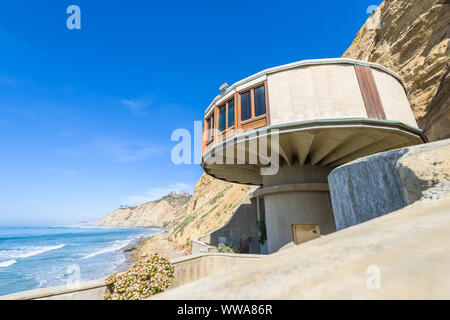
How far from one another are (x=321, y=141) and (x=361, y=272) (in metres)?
10.2

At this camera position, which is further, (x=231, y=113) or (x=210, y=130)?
(x=210, y=130)

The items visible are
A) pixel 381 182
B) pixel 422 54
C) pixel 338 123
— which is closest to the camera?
pixel 381 182

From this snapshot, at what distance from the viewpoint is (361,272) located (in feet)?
4.67

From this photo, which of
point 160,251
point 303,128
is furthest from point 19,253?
point 303,128

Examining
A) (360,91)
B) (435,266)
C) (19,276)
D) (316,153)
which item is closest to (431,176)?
(435,266)

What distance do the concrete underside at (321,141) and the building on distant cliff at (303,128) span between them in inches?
1.7

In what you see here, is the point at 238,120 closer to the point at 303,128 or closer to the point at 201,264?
the point at 303,128

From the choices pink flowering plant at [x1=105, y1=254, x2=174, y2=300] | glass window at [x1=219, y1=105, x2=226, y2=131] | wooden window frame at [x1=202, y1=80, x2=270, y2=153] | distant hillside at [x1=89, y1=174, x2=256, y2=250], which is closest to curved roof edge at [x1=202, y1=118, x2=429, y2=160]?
wooden window frame at [x1=202, y1=80, x2=270, y2=153]

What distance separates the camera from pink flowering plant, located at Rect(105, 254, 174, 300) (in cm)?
579

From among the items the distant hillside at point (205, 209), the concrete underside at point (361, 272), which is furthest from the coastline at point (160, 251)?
the concrete underside at point (361, 272)

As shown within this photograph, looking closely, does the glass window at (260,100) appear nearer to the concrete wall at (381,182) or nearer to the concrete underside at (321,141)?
the concrete underside at (321,141)

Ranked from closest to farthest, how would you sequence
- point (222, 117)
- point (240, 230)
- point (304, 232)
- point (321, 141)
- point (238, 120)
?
point (238, 120) → point (321, 141) → point (222, 117) → point (304, 232) → point (240, 230)

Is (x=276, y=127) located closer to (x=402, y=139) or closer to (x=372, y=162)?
(x=372, y=162)

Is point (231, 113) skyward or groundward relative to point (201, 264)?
skyward
